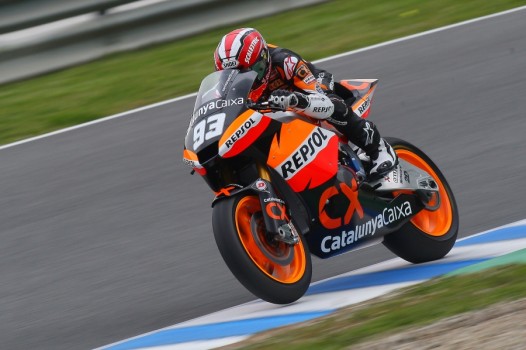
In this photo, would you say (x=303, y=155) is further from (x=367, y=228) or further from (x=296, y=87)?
(x=367, y=228)

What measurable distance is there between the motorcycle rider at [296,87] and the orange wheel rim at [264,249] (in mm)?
543

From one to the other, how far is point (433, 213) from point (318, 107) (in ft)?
3.98

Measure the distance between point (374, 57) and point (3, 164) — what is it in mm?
3571

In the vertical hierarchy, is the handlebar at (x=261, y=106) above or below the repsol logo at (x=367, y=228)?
above

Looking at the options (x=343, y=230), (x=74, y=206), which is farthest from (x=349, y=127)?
(x=74, y=206)

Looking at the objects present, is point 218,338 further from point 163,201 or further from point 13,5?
point 13,5

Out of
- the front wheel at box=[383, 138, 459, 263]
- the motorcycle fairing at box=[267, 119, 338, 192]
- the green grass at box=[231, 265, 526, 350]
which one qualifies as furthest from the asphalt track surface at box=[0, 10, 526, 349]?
the green grass at box=[231, 265, 526, 350]

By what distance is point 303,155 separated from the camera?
5742mm

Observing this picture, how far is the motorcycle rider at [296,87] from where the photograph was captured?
5.65 m

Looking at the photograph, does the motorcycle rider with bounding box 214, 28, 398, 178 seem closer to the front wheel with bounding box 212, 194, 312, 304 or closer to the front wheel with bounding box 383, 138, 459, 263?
the front wheel with bounding box 383, 138, 459, 263

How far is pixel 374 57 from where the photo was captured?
10.5 meters

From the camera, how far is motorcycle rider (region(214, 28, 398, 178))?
565cm

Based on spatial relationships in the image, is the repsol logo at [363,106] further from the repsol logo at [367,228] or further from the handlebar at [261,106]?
the handlebar at [261,106]

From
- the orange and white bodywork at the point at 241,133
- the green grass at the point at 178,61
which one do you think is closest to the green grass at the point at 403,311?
the orange and white bodywork at the point at 241,133
